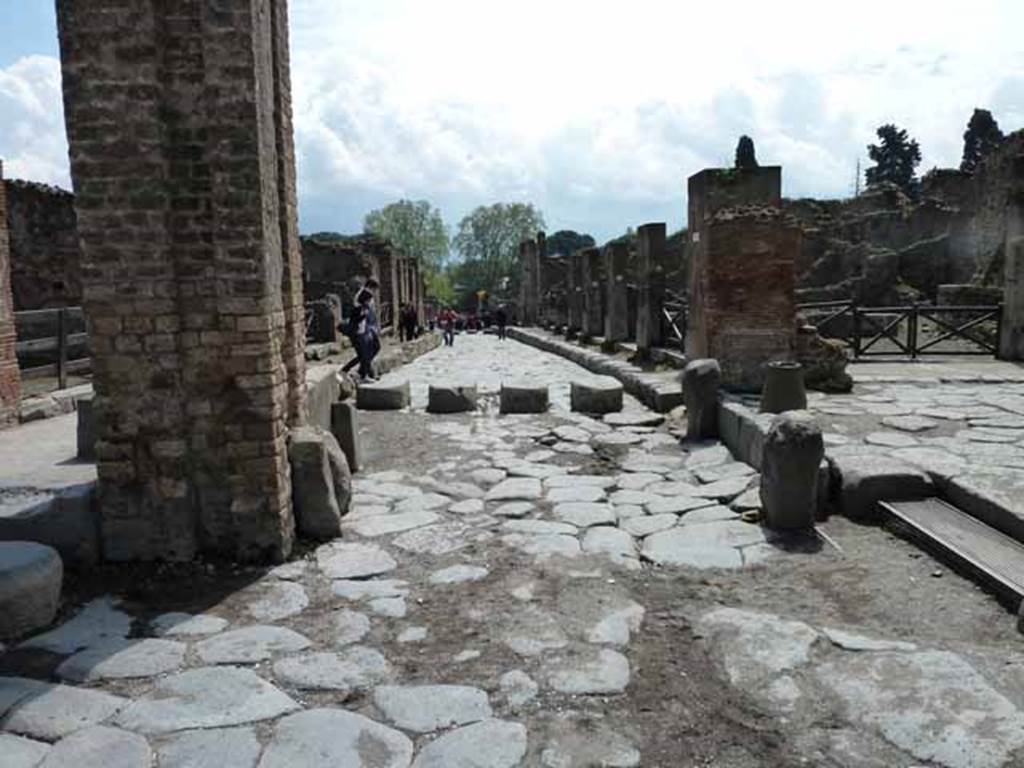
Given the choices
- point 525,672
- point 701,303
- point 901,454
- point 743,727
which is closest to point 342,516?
point 525,672

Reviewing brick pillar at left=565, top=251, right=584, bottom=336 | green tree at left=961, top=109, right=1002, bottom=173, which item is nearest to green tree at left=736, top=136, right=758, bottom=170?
green tree at left=961, top=109, right=1002, bottom=173

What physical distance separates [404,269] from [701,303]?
85.5 feet

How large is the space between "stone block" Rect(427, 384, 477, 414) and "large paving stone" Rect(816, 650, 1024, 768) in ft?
23.9

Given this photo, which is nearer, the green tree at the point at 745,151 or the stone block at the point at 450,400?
the stone block at the point at 450,400

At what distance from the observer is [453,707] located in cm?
321

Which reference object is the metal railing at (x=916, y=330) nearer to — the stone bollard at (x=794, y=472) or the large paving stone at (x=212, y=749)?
the stone bollard at (x=794, y=472)

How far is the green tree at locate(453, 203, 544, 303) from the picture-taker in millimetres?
77375

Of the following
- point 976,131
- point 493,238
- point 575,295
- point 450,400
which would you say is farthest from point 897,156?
point 450,400

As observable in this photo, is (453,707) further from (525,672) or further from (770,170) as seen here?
(770,170)

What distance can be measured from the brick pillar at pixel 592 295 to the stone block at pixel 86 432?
15034 mm

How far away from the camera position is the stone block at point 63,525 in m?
4.73

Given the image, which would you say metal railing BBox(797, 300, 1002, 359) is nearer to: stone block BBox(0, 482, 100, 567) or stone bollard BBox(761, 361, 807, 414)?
stone bollard BBox(761, 361, 807, 414)

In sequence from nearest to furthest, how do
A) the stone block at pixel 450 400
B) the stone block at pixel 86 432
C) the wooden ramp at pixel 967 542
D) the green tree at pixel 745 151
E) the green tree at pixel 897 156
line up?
the wooden ramp at pixel 967 542 < the stone block at pixel 86 432 < the stone block at pixel 450 400 < the green tree at pixel 745 151 < the green tree at pixel 897 156

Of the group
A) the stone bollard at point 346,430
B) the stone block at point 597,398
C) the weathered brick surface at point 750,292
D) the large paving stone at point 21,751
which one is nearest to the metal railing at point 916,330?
the weathered brick surface at point 750,292
